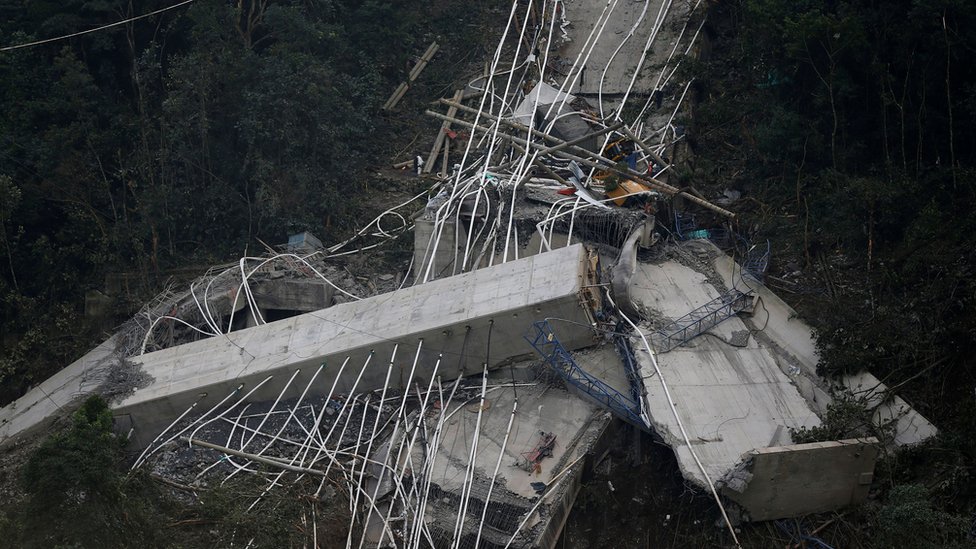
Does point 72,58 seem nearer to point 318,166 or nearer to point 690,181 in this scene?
point 318,166

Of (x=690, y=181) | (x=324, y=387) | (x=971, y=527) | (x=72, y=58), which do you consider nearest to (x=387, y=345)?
(x=324, y=387)

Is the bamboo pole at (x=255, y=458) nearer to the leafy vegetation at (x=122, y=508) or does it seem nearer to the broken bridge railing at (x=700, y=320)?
the leafy vegetation at (x=122, y=508)

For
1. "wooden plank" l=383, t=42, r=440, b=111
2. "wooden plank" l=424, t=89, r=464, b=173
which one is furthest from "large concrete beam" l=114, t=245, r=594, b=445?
"wooden plank" l=383, t=42, r=440, b=111

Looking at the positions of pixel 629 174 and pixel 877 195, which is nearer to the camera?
pixel 877 195

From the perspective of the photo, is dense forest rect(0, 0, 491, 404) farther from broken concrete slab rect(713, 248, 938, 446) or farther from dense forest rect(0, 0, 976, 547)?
broken concrete slab rect(713, 248, 938, 446)

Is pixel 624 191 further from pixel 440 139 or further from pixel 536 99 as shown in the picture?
pixel 440 139

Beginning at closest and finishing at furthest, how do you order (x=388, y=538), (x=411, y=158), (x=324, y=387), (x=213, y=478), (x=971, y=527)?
(x=971, y=527), (x=388, y=538), (x=213, y=478), (x=324, y=387), (x=411, y=158)

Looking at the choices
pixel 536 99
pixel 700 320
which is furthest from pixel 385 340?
pixel 536 99
